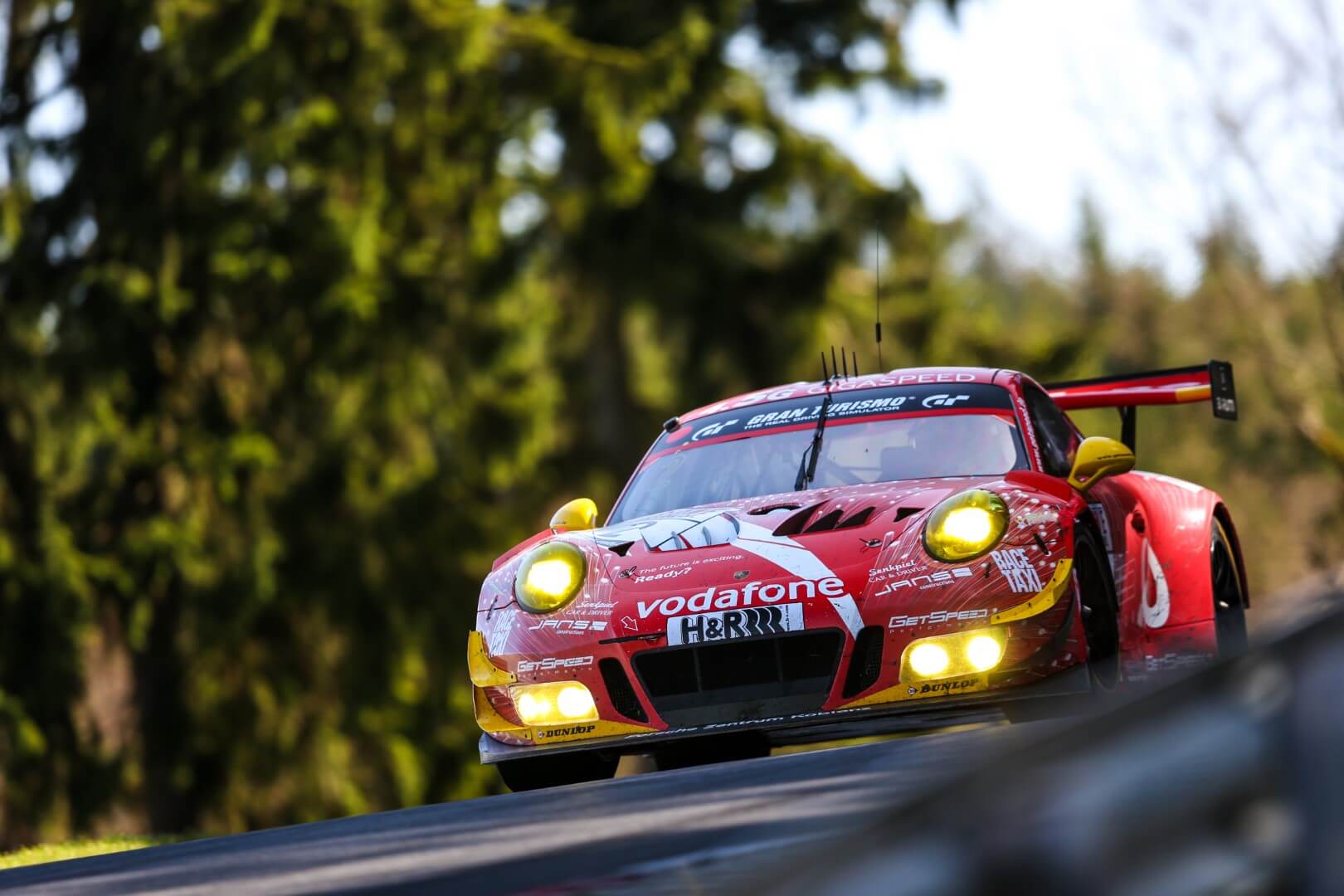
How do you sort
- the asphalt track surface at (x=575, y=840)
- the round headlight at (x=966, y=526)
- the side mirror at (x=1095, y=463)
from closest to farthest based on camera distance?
the asphalt track surface at (x=575, y=840)
the round headlight at (x=966, y=526)
the side mirror at (x=1095, y=463)

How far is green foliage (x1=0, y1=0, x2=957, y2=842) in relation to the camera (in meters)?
17.3

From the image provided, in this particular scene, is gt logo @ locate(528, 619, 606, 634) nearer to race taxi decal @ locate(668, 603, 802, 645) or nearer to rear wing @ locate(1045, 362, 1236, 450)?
race taxi decal @ locate(668, 603, 802, 645)

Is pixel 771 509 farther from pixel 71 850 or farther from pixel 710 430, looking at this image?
pixel 71 850

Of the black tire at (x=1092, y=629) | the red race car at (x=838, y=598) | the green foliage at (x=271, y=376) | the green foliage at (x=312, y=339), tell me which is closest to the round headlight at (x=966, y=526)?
the red race car at (x=838, y=598)

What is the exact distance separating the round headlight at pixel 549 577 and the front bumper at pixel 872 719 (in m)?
0.47

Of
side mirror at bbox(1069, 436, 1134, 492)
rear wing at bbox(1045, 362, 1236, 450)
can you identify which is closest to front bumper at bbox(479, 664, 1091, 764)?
side mirror at bbox(1069, 436, 1134, 492)

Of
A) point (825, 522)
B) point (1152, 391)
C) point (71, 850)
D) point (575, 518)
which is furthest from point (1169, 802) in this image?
point (1152, 391)

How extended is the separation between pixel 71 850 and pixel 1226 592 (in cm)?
480

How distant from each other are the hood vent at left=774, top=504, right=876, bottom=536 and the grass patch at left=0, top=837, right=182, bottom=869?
94.6 inches

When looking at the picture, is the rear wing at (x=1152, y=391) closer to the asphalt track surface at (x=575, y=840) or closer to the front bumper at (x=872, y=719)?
the front bumper at (x=872, y=719)

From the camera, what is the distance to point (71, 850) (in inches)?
293

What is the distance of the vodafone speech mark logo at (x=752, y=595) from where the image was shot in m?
5.93

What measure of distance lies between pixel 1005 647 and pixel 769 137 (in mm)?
17573

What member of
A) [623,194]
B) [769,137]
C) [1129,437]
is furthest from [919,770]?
[769,137]
